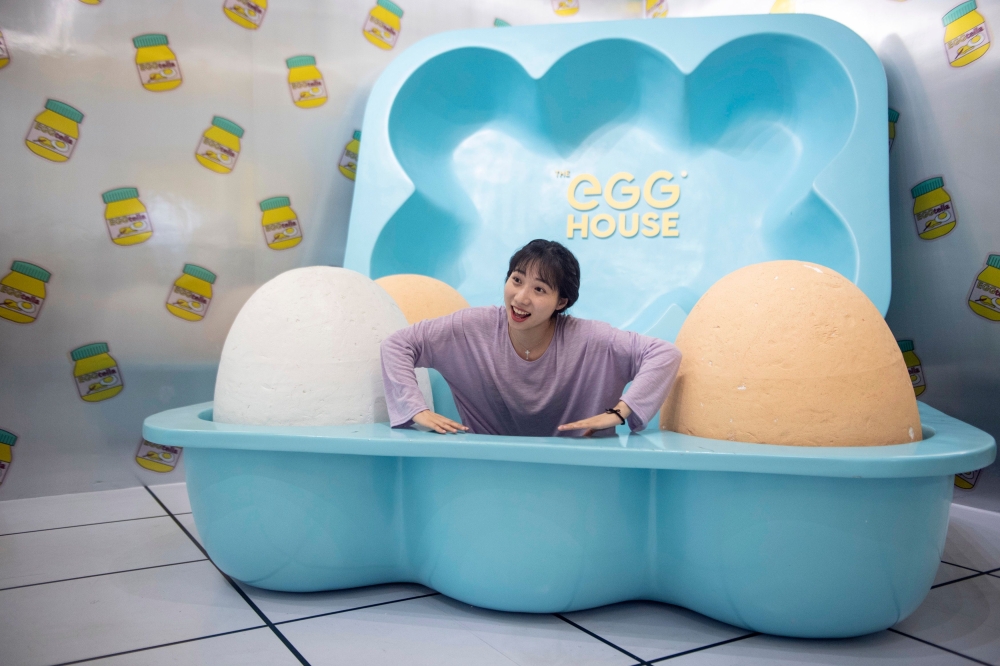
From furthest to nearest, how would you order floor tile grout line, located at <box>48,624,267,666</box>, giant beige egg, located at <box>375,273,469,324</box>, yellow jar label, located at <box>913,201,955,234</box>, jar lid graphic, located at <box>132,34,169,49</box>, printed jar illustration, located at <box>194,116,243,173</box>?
printed jar illustration, located at <box>194,116,243,173</box>, jar lid graphic, located at <box>132,34,169,49</box>, yellow jar label, located at <box>913,201,955,234</box>, giant beige egg, located at <box>375,273,469,324</box>, floor tile grout line, located at <box>48,624,267,666</box>

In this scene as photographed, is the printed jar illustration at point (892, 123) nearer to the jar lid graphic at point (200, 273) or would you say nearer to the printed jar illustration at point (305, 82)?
the printed jar illustration at point (305, 82)

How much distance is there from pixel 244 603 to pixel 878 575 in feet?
2.98

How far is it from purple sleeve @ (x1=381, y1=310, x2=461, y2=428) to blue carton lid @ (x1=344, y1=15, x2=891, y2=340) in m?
0.65

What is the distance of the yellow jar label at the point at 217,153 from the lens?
185cm

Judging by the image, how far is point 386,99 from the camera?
196cm

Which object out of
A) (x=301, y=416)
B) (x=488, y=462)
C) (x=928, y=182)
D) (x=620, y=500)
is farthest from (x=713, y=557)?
(x=928, y=182)

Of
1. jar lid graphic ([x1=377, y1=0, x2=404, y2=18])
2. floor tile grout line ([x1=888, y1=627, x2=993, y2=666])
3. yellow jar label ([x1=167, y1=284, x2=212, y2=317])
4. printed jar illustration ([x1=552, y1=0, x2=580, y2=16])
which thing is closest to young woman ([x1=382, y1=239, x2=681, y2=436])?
Result: floor tile grout line ([x1=888, y1=627, x2=993, y2=666])

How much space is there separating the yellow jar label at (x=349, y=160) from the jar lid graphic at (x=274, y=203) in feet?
0.63

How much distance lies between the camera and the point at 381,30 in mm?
2127

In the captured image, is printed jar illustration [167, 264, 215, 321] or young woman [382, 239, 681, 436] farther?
printed jar illustration [167, 264, 215, 321]

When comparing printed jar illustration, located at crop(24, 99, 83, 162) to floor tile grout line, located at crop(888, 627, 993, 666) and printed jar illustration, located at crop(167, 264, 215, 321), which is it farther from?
floor tile grout line, located at crop(888, 627, 993, 666)

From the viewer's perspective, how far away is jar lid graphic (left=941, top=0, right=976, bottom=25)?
1604 mm

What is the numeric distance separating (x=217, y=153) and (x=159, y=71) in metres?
0.23

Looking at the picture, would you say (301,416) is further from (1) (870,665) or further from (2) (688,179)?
(2) (688,179)
